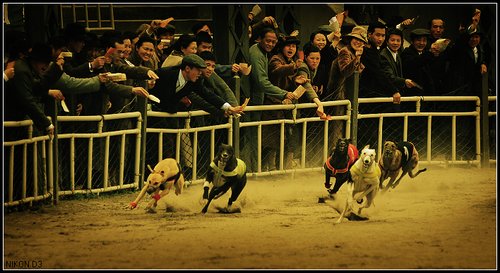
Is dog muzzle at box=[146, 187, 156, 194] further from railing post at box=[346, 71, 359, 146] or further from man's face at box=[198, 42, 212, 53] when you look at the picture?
railing post at box=[346, 71, 359, 146]

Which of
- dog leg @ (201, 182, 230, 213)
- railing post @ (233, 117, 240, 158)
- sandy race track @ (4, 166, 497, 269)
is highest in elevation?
railing post @ (233, 117, 240, 158)

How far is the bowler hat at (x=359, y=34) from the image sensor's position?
55.8ft

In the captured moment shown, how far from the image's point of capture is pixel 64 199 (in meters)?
14.9

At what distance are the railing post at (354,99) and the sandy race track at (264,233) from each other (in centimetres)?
126

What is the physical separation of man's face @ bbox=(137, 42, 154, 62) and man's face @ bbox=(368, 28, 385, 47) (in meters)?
3.09

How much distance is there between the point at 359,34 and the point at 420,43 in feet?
3.71

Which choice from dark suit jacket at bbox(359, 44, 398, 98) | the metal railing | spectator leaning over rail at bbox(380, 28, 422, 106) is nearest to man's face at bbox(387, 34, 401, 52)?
spectator leaning over rail at bbox(380, 28, 422, 106)

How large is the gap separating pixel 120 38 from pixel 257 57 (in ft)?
6.39

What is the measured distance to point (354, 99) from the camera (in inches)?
678

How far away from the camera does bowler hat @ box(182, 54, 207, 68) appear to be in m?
15.4

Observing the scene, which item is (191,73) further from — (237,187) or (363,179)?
(363,179)

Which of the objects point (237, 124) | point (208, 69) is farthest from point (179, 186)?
point (237, 124)

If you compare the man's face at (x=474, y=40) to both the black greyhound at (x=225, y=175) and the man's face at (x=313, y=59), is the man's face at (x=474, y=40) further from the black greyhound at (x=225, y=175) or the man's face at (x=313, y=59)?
Answer: the black greyhound at (x=225, y=175)

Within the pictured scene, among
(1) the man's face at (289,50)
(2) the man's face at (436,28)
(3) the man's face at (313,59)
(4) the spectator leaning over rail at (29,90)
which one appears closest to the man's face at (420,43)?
(2) the man's face at (436,28)
